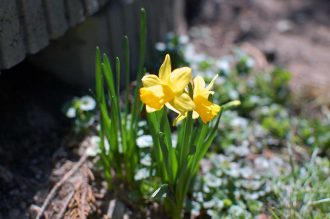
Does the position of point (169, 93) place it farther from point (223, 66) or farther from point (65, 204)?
point (223, 66)

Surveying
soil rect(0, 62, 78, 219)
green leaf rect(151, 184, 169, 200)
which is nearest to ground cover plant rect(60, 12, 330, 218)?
green leaf rect(151, 184, 169, 200)

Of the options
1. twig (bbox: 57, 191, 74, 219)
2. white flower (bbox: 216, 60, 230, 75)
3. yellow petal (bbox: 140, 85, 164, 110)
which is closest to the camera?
yellow petal (bbox: 140, 85, 164, 110)

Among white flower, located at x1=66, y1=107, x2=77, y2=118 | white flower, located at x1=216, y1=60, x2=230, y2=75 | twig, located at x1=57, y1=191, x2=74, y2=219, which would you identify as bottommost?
twig, located at x1=57, y1=191, x2=74, y2=219

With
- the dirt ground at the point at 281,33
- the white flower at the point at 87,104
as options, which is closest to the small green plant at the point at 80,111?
the white flower at the point at 87,104

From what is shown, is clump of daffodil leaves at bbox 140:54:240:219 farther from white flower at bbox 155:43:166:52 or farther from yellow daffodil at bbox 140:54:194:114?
white flower at bbox 155:43:166:52

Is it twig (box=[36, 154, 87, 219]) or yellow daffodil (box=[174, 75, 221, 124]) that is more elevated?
yellow daffodil (box=[174, 75, 221, 124])

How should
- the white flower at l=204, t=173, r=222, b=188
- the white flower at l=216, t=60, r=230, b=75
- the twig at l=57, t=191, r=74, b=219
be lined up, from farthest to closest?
the white flower at l=216, t=60, r=230, b=75 → the white flower at l=204, t=173, r=222, b=188 → the twig at l=57, t=191, r=74, b=219

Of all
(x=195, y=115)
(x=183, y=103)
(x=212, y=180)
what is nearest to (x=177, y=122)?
(x=195, y=115)
